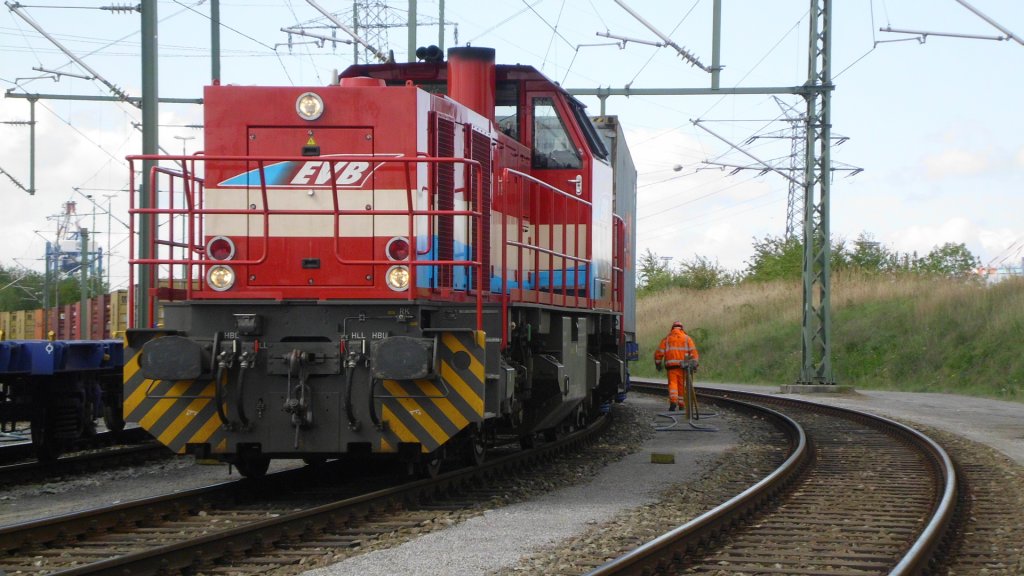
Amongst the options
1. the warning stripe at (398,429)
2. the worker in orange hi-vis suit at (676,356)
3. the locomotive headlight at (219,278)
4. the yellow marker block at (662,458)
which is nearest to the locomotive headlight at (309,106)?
the locomotive headlight at (219,278)

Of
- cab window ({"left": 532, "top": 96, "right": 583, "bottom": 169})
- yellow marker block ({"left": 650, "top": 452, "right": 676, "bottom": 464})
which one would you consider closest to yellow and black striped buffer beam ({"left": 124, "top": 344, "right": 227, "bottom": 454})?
cab window ({"left": 532, "top": 96, "right": 583, "bottom": 169})

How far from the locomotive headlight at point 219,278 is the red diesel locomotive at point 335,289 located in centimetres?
1

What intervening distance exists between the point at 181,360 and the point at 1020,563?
16.8ft

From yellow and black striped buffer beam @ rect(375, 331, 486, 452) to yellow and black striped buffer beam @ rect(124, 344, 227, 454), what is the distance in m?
1.12

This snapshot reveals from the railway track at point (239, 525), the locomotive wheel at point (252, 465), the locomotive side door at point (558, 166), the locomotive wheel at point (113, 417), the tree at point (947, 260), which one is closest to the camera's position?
the railway track at point (239, 525)

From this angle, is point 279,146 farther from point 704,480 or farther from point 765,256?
point 765,256

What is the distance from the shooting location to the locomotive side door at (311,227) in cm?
833

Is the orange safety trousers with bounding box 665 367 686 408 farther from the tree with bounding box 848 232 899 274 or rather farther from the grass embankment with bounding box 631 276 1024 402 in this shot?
the tree with bounding box 848 232 899 274

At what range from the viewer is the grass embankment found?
26.0 metres

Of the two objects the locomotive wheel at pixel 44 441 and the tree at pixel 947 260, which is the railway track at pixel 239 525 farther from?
the tree at pixel 947 260

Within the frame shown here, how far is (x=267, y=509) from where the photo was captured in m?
7.86

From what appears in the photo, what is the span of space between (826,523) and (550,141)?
4.76 meters

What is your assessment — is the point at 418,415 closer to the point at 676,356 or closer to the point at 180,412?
the point at 180,412

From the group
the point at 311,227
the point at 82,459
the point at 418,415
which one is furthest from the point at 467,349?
the point at 82,459
